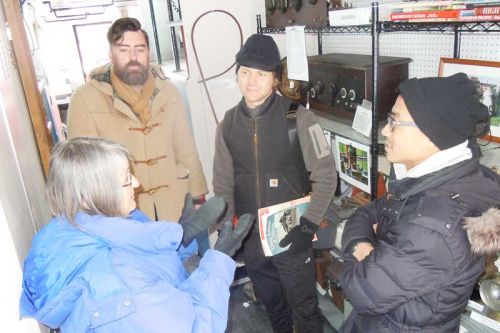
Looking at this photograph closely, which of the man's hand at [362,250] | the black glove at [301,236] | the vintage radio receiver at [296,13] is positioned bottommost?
the black glove at [301,236]

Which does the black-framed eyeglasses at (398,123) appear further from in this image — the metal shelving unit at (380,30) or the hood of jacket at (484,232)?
the metal shelving unit at (380,30)

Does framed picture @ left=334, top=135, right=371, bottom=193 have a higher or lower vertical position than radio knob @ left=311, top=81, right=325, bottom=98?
lower

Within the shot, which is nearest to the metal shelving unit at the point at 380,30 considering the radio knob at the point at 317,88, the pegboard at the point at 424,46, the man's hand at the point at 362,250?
the pegboard at the point at 424,46

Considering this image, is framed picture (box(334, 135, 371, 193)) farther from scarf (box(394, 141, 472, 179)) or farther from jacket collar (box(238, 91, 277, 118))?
scarf (box(394, 141, 472, 179))

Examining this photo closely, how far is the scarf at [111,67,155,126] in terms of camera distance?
1.79 m

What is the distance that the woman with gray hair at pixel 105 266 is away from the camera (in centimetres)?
84

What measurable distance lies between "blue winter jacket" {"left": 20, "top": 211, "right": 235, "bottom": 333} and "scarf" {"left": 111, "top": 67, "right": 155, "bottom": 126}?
0.94 metres

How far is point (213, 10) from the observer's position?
2.41 metres

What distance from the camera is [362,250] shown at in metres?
1.15

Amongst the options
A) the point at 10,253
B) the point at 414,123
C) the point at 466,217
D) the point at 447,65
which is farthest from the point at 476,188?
the point at 10,253

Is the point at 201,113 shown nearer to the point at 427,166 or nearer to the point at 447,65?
the point at 447,65

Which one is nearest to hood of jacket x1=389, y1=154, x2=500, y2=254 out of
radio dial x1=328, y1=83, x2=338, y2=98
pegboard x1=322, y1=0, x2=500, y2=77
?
pegboard x1=322, y1=0, x2=500, y2=77

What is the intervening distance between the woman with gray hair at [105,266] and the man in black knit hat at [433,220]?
1.41 ft

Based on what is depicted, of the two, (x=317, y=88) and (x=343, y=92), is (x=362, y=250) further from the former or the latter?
(x=317, y=88)
